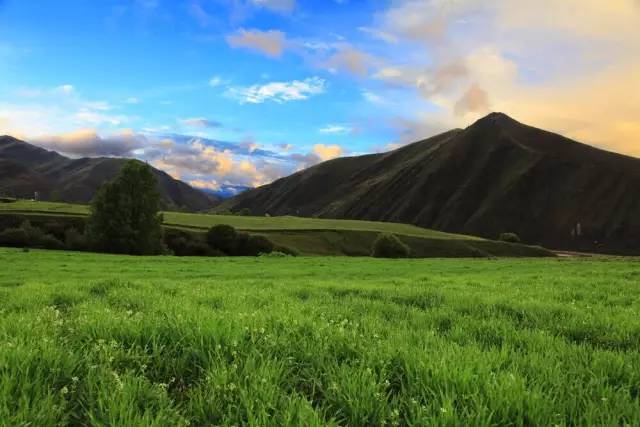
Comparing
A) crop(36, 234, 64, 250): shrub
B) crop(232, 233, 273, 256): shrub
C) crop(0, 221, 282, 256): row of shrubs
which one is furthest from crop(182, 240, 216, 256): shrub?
crop(36, 234, 64, 250): shrub

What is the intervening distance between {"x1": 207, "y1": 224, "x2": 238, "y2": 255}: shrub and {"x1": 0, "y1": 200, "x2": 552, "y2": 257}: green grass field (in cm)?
1490

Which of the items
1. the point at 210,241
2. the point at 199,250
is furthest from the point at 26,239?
the point at 210,241

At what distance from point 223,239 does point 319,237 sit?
44290 mm

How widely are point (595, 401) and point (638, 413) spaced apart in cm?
40

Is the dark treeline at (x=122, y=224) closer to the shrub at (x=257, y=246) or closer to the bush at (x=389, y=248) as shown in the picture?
the shrub at (x=257, y=246)

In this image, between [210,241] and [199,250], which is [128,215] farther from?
[210,241]

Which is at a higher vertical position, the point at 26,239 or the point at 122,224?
the point at 122,224

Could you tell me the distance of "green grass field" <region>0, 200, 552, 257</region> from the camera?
140000 mm

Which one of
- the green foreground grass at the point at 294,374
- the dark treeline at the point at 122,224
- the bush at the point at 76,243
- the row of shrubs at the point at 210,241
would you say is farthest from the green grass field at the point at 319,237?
the green foreground grass at the point at 294,374

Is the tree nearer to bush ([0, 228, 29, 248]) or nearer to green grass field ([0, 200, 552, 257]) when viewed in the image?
bush ([0, 228, 29, 248])

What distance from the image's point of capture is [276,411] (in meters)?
4.04

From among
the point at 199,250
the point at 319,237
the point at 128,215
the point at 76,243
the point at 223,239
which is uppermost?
the point at 128,215

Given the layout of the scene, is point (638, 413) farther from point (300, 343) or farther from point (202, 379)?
point (202, 379)

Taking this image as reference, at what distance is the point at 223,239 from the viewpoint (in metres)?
118
